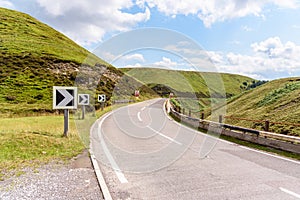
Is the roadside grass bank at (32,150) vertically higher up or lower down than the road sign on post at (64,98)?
lower down

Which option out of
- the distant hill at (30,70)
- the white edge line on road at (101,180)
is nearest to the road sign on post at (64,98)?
the white edge line on road at (101,180)

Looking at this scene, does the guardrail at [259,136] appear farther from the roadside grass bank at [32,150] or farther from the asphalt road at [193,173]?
the roadside grass bank at [32,150]

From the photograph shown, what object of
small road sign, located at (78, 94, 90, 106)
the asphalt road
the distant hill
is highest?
the distant hill

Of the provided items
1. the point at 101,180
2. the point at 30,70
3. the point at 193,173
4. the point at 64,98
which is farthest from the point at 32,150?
the point at 30,70

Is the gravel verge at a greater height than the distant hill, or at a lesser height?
lesser

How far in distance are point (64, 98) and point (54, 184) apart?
18.4 ft

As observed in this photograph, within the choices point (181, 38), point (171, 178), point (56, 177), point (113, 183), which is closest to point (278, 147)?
point (181, 38)

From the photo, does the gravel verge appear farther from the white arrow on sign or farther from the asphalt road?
the white arrow on sign

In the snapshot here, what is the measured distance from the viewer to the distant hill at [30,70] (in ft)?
120

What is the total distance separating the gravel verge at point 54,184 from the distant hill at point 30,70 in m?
23.9

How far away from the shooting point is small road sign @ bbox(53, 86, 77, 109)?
10445 millimetres

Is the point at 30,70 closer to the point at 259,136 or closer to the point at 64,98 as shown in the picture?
the point at 64,98

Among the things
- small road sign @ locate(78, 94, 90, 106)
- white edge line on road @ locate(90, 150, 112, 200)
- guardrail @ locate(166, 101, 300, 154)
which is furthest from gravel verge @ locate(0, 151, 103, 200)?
small road sign @ locate(78, 94, 90, 106)

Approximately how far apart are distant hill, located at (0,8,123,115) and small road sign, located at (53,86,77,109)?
19858 millimetres
